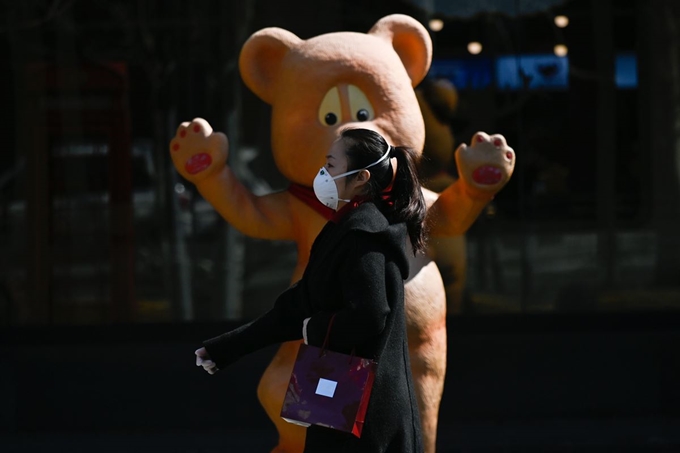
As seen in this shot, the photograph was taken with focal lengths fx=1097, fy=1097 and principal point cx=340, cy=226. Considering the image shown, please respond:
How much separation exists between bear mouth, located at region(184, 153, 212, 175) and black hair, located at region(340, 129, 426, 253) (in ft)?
4.70

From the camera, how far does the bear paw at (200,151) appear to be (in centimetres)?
484

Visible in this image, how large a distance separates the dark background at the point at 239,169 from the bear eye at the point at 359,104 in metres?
3.40

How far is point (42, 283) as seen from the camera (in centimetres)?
831

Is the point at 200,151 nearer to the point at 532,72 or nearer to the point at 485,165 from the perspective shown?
the point at 485,165

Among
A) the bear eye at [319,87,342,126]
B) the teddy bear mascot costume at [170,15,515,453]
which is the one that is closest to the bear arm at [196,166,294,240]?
the teddy bear mascot costume at [170,15,515,453]

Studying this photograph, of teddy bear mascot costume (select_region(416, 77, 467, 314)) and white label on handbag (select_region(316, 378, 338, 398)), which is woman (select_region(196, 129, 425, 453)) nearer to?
white label on handbag (select_region(316, 378, 338, 398))

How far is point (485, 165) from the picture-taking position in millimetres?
4781

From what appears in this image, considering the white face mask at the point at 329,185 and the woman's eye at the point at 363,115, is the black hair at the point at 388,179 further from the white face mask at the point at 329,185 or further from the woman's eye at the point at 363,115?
the woman's eye at the point at 363,115

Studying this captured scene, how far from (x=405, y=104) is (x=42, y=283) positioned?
440cm

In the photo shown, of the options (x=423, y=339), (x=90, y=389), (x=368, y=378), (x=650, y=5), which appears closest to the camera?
(x=368, y=378)

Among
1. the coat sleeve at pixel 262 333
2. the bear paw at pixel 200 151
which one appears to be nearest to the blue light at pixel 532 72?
the bear paw at pixel 200 151

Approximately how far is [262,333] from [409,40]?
2134 millimetres

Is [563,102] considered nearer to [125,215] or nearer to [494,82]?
[494,82]

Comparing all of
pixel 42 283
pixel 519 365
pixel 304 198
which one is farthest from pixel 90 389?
pixel 304 198
